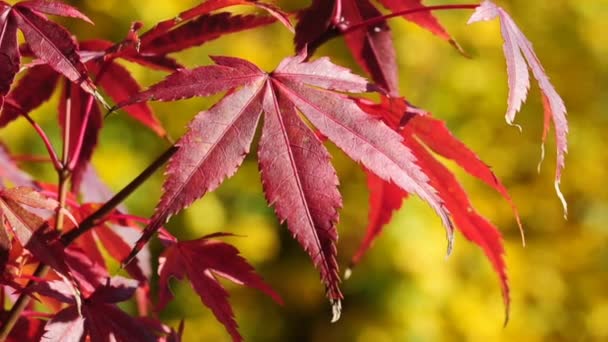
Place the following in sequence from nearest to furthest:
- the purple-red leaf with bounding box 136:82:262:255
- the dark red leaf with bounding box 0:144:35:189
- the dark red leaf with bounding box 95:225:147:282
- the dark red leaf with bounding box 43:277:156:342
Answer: the purple-red leaf with bounding box 136:82:262:255 < the dark red leaf with bounding box 43:277:156:342 < the dark red leaf with bounding box 95:225:147:282 < the dark red leaf with bounding box 0:144:35:189

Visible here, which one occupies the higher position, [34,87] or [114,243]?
[34,87]

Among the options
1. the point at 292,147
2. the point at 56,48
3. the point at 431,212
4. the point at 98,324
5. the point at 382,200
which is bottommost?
the point at 431,212

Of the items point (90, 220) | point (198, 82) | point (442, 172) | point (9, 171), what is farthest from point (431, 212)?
point (198, 82)

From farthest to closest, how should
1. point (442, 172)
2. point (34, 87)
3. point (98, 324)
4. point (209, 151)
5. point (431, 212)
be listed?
point (431, 212), point (34, 87), point (442, 172), point (98, 324), point (209, 151)

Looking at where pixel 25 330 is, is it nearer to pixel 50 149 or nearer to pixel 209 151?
pixel 50 149

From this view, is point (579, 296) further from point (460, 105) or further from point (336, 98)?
point (336, 98)

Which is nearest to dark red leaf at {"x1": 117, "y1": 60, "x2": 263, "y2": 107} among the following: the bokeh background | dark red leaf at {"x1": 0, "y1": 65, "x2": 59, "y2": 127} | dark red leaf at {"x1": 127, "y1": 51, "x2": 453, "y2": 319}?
dark red leaf at {"x1": 127, "y1": 51, "x2": 453, "y2": 319}

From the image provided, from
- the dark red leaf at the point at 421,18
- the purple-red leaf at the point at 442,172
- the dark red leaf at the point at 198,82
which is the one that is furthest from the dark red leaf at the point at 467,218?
the dark red leaf at the point at 198,82

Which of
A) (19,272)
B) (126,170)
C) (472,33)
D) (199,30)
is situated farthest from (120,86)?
(472,33)

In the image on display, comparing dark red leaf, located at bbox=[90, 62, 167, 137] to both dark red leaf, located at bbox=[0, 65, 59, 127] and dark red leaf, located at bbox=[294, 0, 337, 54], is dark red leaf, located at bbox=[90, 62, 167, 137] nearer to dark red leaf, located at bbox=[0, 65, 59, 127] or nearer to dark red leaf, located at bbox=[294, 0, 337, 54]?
dark red leaf, located at bbox=[0, 65, 59, 127]
